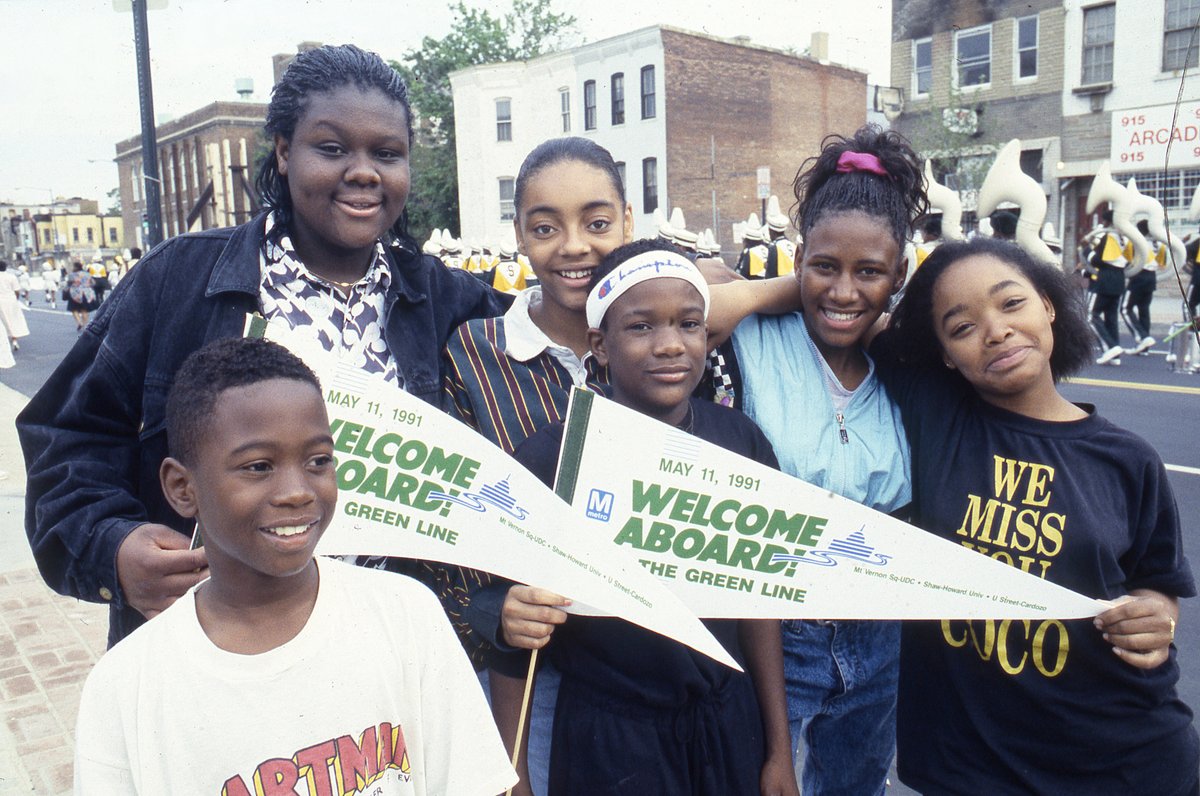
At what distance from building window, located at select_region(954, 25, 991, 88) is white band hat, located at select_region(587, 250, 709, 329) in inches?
994

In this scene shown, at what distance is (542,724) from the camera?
7.15 feet

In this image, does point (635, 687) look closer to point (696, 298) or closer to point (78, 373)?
point (696, 298)

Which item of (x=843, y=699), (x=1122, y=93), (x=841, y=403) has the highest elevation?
(x=1122, y=93)

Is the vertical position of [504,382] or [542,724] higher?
[504,382]

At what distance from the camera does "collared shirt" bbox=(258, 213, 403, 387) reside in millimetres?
2199

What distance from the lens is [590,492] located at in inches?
78.7

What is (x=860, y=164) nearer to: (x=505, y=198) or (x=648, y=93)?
(x=648, y=93)

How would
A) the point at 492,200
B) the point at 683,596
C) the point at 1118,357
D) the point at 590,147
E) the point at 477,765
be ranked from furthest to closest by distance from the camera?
1. the point at 492,200
2. the point at 1118,357
3. the point at 590,147
4. the point at 683,596
5. the point at 477,765

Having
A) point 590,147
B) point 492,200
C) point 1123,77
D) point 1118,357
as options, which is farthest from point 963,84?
point 590,147

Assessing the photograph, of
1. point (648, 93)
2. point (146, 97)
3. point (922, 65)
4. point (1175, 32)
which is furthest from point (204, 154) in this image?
point (146, 97)

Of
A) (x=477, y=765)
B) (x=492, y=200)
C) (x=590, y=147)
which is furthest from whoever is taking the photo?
(x=492, y=200)

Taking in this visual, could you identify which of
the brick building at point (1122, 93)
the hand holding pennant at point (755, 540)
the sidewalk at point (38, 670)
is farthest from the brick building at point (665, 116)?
the hand holding pennant at point (755, 540)

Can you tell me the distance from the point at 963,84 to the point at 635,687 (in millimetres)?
26099

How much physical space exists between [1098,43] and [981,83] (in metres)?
2.79
